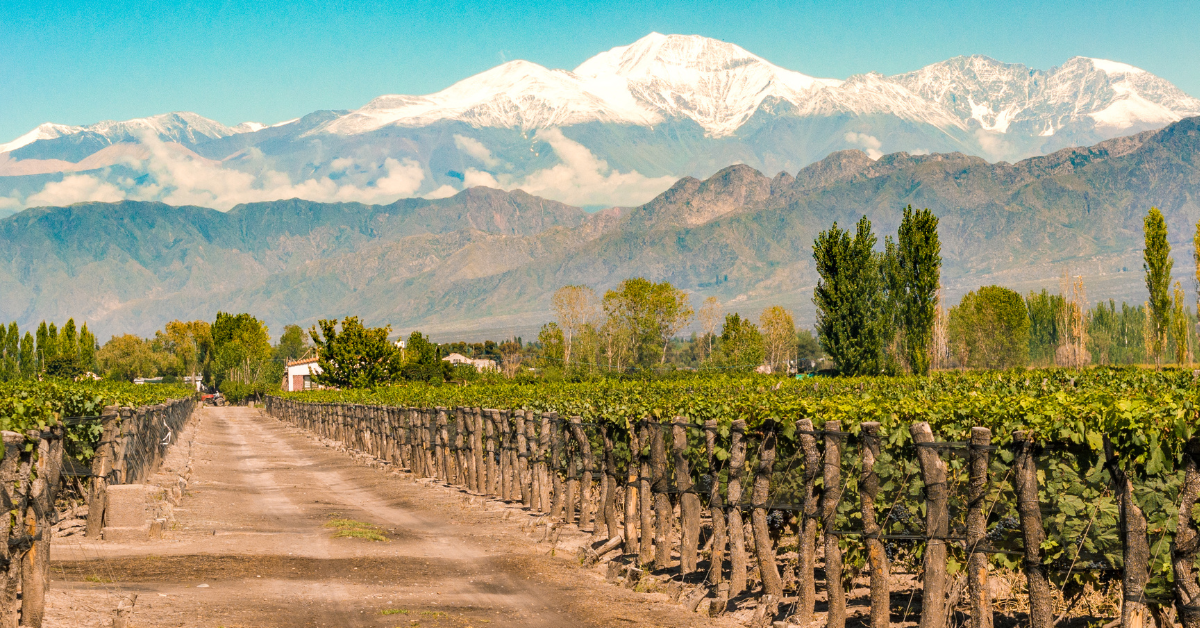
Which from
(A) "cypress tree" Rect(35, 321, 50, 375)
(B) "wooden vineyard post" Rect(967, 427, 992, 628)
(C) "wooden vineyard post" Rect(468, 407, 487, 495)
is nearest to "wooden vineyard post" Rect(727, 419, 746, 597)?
(B) "wooden vineyard post" Rect(967, 427, 992, 628)

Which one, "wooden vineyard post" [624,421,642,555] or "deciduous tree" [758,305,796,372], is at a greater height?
"deciduous tree" [758,305,796,372]

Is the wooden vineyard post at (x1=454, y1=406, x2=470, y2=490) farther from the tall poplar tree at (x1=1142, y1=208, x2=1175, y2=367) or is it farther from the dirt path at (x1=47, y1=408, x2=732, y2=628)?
the tall poplar tree at (x1=1142, y1=208, x2=1175, y2=367)

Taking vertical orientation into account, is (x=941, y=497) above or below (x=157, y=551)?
above

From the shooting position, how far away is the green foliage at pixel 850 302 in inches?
2921

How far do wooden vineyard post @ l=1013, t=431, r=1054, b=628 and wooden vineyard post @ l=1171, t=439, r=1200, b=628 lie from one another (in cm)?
134

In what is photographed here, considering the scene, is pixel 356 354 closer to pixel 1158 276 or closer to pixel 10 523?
pixel 1158 276

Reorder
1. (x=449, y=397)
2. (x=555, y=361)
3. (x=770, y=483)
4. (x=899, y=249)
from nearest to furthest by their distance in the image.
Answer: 1. (x=770, y=483)
2. (x=449, y=397)
3. (x=899, y=249)
4. (x=555, y=361)

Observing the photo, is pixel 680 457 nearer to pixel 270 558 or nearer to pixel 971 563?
pixel 971 563

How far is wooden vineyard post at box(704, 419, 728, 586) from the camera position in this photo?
1384 cm

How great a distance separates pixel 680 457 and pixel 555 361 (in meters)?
128

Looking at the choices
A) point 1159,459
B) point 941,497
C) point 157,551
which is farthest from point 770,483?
point 157,551

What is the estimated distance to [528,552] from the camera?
17.6m

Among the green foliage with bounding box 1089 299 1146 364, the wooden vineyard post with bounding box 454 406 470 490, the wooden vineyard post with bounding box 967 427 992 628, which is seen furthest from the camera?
the green foliage with bounding box 1089 299 1146 364

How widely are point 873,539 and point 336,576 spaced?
7571 mm
